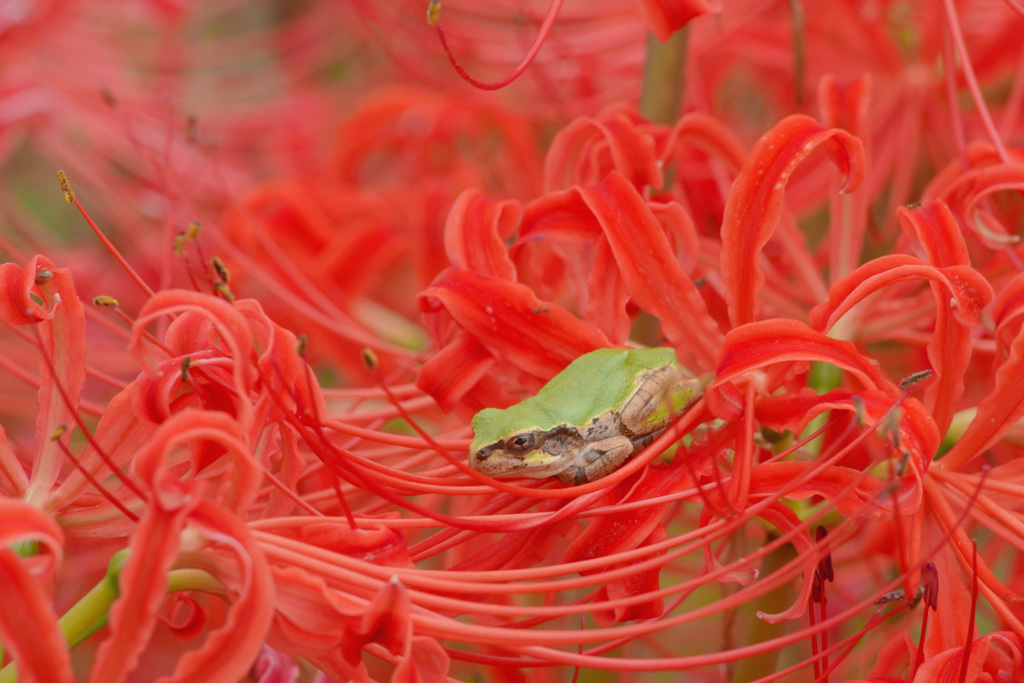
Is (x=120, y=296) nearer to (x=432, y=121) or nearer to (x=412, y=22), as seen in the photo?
(x=432, y=121)

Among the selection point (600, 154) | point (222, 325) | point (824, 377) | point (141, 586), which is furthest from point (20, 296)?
point (824, 377)

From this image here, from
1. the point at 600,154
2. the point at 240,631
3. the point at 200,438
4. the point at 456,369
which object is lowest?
the point at 240,631

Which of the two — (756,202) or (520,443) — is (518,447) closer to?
(520,443)

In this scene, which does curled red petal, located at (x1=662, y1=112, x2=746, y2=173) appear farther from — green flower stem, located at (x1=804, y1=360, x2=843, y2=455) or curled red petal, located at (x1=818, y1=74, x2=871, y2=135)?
green flower stem, located at (x1=804, y1=360, x2=843, y2=455)

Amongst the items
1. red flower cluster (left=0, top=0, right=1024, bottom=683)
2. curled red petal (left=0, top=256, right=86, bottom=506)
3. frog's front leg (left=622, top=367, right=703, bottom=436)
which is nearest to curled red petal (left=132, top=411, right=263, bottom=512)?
red flower cluster (left=0, top=0, right=1024, bottom=683)

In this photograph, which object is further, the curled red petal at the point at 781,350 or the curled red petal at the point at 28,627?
the curled red petal at the point at 781,350

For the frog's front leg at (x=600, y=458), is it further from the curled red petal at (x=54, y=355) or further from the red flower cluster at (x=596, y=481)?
the curled red petal at (x=54, y=355)

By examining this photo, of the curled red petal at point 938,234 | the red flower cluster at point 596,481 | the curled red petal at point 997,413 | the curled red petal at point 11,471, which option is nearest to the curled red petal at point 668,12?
the red flower cluster at point 596,481
